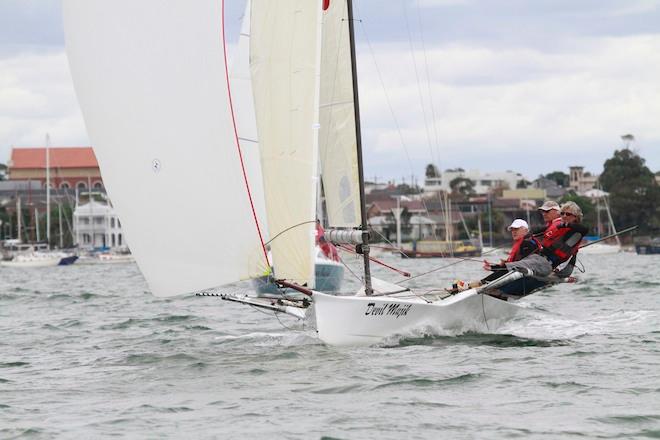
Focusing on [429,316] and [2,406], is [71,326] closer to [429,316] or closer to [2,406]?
[429,316]

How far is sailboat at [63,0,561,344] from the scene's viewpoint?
43.2 ft

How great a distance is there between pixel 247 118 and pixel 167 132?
24.7 feet

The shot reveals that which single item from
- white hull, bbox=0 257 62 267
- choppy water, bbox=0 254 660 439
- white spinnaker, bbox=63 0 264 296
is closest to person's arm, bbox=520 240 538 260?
choppy water, bbox=0 254 660 439

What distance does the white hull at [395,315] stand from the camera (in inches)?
555

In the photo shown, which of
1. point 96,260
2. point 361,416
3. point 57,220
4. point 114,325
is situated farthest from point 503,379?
point 57,220

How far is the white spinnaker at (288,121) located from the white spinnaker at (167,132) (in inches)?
27.3

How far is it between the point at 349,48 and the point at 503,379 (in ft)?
17.2

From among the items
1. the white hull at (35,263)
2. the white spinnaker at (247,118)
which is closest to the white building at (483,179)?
the white hull at (35,263)

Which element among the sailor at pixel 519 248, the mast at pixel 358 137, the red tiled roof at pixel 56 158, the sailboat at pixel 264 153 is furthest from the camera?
the red tiled roof at pixel 56 158

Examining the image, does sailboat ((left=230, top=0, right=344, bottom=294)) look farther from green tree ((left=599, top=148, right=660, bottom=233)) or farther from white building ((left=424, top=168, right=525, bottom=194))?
white building ((left=424, top=168, right=525, bottom=194))

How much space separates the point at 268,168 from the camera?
46.7 ft

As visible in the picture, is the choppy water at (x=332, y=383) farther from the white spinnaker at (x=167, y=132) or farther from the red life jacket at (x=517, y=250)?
the white spinnaker at (x=167, y=132)

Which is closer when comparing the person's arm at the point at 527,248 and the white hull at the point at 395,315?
the white hull at the point at 395,315

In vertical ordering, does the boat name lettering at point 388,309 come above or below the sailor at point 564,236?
below
